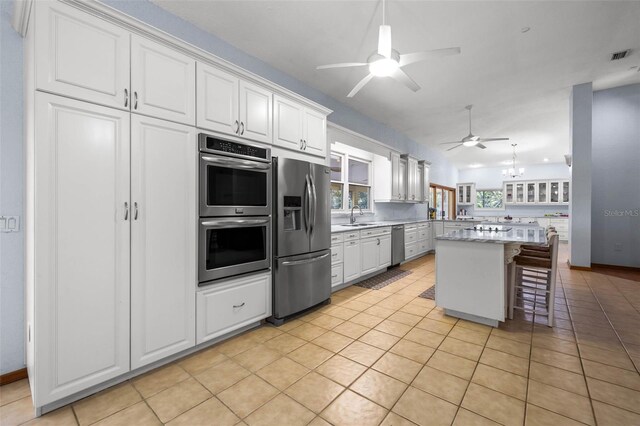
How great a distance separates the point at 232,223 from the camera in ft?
7.94

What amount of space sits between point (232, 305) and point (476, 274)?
7.94ft

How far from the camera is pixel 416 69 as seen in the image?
3779 millimetres

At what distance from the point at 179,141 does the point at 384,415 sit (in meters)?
2.30

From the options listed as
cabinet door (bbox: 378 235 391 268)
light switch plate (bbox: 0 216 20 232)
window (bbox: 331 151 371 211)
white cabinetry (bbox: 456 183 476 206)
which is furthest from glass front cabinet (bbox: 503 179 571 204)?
light switch plate (bbox: 0 216 20 232)

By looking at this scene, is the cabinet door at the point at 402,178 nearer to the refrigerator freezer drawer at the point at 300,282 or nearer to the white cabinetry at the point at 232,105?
the refrigerator freezer drawer at the point at 300,282

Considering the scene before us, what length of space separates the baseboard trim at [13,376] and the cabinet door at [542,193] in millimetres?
13512

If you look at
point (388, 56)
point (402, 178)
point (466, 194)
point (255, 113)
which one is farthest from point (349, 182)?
point (466, 194)

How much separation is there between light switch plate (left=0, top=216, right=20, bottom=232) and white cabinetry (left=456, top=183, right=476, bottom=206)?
496 inches

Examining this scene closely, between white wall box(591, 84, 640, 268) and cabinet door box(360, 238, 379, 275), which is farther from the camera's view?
white wall box(591, 84, 640, 268)

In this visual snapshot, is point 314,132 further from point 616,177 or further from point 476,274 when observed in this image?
point 616,177

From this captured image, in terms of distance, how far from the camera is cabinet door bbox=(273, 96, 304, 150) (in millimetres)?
2879

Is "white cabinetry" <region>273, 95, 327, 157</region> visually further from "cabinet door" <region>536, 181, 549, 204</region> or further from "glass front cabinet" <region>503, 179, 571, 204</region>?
"cabinet door" <region>536, 181, 549, 204</region>

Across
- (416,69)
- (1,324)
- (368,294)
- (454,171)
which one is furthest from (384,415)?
(454,171)

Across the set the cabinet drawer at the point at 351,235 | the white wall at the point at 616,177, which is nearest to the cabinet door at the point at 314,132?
the cabinet drawer at the point at 351,235
